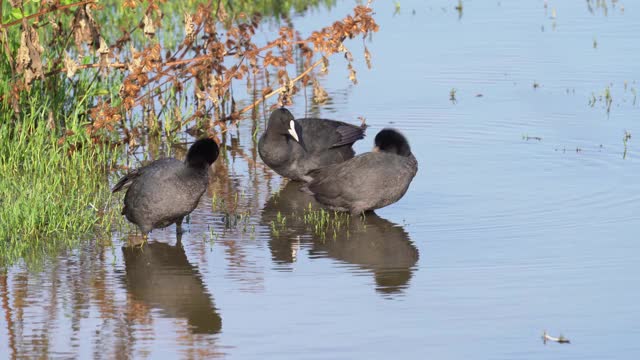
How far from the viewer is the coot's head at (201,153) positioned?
11219 mm

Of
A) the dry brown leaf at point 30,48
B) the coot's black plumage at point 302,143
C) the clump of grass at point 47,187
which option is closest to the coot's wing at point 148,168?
the clump of grass at point 47,187

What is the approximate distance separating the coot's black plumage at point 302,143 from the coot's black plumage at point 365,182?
4.12ft

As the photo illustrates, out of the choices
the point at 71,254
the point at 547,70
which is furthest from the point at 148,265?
the point at 547,70

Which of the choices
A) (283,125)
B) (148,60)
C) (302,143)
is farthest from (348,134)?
(148,60)

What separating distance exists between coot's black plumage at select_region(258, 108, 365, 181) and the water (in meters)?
0.27

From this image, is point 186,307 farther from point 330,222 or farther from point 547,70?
point 547,70

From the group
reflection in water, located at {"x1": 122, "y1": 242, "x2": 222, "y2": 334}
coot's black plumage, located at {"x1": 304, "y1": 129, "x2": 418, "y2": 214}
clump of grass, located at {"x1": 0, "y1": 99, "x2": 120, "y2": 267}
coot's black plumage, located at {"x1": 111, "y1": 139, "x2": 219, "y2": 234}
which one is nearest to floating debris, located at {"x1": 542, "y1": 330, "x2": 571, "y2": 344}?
reflection in water, located at {"x1": 122, "y1": 242, "x2": 222, "y2": 334}

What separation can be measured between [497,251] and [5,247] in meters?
3.80

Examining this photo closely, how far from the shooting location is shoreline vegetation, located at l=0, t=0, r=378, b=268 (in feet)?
38.2

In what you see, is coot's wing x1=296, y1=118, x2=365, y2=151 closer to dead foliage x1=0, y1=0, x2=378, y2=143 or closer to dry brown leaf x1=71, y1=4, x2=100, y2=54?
dead foliage x1=0, y1=0, x2=378, y2=143

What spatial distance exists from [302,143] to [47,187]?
2.86 m

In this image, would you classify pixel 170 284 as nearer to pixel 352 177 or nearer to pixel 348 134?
pixel 352 177

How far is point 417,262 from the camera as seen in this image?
420 inches

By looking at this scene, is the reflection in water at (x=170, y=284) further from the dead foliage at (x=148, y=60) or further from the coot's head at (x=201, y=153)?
the dead foliage at (x=148, y=60)
